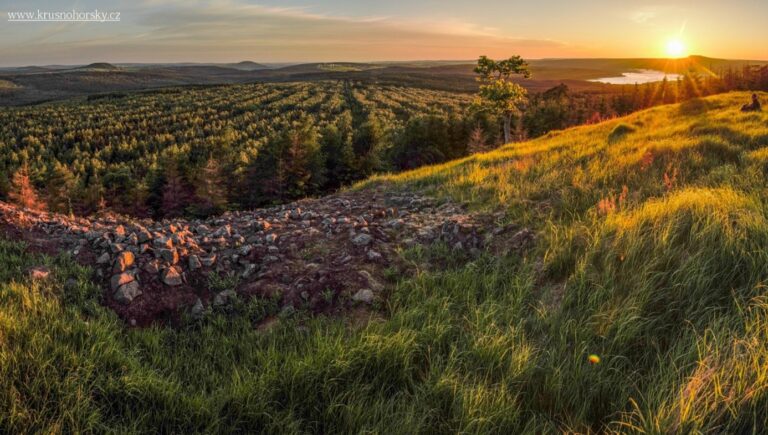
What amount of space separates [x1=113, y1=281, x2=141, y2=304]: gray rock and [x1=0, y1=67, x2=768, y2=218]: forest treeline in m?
22.9

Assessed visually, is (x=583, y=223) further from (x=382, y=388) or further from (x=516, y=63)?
(x=516, y=63)

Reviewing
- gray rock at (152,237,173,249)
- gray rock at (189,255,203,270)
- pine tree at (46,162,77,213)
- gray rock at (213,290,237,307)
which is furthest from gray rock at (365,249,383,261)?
pine tree at (46,162,77,213)

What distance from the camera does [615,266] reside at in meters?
3.36

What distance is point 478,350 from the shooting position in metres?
2.61

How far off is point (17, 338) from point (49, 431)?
0.99 m

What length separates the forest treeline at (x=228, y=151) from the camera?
34438 millimetres

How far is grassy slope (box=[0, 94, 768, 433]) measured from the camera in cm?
209

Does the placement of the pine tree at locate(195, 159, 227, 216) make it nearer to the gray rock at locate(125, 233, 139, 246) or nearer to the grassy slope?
the gray rock at locate(125, 233, 139, 246)

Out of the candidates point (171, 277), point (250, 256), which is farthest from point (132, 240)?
point (250, 256)

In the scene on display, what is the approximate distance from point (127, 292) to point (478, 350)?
3.43 metres

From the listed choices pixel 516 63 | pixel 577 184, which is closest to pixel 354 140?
pixel 516 63

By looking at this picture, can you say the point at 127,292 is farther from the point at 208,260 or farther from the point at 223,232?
the point at 223,232

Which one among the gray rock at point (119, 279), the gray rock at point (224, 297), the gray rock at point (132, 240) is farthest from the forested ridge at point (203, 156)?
the gray rock at point (224, 297)

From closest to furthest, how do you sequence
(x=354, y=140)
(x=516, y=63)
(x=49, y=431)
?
(x=49, y=431) → (x=516, y=63) → (x=354, y=140)
